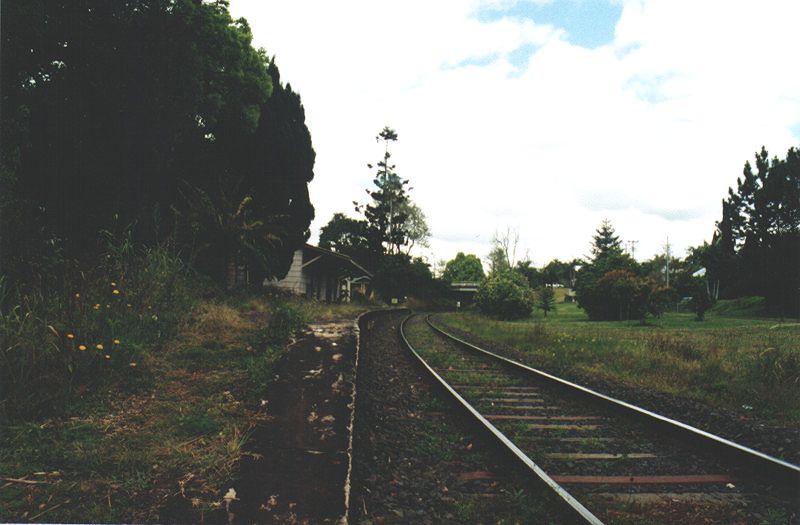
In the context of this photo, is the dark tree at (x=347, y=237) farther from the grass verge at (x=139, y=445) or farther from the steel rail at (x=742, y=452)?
the steel rail at (x=742, y=452)

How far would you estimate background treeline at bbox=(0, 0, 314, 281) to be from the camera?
6.75 m

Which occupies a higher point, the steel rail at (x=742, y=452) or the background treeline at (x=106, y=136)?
the background treeline at (x=106, y=136)

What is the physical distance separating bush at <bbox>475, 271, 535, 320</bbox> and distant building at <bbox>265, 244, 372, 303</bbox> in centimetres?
848

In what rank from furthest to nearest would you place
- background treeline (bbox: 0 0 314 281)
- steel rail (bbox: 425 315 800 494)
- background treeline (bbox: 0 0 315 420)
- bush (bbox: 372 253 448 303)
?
bush (bbox: 372 253 448 303) < background treeline (bbox: 0 0 314 281) < background treeline (bbox: 0 0 315 420) < steel rail (bbox: 425 315 800 494)

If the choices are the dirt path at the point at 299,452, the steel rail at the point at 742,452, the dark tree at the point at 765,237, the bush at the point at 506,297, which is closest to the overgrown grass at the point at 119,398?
the dirt path at the point at 299,452

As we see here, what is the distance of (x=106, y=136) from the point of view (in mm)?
8836

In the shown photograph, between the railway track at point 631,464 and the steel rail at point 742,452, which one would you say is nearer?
the railway track at point 631,464

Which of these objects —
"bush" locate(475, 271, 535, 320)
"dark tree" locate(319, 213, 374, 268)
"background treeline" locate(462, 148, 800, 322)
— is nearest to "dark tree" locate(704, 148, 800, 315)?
"background treeline" locate(462, 148, 800, 322)

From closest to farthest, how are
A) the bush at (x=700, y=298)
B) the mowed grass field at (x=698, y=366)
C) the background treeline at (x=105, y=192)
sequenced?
the background treeline at (x=105, y=192)
the mowed grass field at (x=698, y=366)
the bush at (x=700, y=298)

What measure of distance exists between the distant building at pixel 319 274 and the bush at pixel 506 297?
8.48 metres

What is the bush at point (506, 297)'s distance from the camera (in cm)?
2703

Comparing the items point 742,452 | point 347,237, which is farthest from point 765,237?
point 347,237

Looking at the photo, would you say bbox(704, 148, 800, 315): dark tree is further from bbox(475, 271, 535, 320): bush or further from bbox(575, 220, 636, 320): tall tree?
bbox(475, 271, 535, 320): bush

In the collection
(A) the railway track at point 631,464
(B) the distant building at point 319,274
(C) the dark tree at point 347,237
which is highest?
(C) the dark tree at point 347,237
